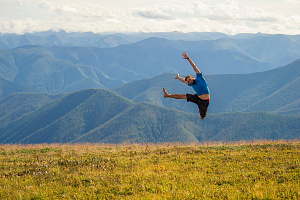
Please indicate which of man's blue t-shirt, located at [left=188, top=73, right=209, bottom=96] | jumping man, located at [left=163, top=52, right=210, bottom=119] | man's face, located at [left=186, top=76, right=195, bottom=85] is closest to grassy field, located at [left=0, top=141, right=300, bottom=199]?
jumping man, located at [left=163, top=52, right=210, bottom=119]

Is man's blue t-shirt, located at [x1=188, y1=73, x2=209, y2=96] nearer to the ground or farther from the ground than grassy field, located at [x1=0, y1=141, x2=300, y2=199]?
farther from the ground

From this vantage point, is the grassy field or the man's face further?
the man's face

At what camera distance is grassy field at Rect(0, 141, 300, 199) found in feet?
39.5

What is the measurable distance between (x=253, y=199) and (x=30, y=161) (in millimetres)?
15487

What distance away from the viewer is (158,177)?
574 inches

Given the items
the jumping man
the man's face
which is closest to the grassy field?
the jumping man

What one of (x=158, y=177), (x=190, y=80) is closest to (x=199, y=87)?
(x=190, y=80)

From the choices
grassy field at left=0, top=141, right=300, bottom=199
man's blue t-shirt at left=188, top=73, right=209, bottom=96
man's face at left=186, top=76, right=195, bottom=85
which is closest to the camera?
grassy field at left=0, top=141, right=300, bottom=199

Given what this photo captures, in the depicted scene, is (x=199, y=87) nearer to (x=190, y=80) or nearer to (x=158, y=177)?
(x=190, y=80)

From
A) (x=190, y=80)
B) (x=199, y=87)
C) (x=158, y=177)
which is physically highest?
(x=190, y=80)

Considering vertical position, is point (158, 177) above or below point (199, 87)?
below

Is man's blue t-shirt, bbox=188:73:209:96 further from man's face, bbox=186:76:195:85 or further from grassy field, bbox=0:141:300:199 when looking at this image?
grassy field, bbox=0:141:300:199

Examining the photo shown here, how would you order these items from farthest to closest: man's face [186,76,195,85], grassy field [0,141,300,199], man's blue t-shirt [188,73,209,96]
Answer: man's face [186,76,195,85] < man's blue t-shirt [188,73,209,96] < grassy field [0,141,300,199]

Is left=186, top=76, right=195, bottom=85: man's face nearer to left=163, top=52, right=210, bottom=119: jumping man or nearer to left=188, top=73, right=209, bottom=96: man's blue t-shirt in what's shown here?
left=163, top=52, right=210, bottom=119: jumping man
